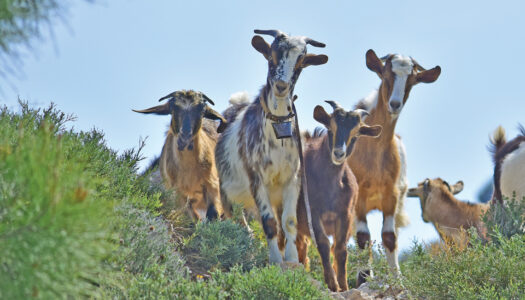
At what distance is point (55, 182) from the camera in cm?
327

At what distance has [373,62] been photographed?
9617mm

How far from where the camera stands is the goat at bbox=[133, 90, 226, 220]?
31.0ft

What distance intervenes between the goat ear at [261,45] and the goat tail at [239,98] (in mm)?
3176

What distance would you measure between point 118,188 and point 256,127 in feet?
6.19

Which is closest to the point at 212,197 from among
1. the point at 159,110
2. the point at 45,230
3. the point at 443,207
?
the point at 159,110

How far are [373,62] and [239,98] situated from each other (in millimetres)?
2926

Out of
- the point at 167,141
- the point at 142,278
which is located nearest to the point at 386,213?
the point at 167,141

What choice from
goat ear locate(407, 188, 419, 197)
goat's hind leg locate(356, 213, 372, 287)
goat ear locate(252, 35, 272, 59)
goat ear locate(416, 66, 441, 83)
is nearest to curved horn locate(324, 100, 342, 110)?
goat ear locate(252, 35, 272, 59)

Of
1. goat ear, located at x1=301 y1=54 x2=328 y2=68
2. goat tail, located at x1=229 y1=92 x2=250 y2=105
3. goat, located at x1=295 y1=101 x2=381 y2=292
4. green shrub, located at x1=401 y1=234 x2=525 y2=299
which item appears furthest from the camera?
goat tail, located at x1=229 y1=92 x2=250 y2=105

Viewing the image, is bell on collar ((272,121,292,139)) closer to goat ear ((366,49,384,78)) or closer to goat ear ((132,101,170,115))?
goat ear ((366,49,384,78))

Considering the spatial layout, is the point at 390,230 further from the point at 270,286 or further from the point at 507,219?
the point at 270,286

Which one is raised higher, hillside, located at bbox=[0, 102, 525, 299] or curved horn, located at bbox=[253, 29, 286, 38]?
curved horn, located at bbox=[253, 29, 286, 38]

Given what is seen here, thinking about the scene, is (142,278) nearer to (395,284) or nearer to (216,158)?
(395,284)

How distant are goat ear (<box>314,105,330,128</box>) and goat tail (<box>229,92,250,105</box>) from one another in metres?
3.19
